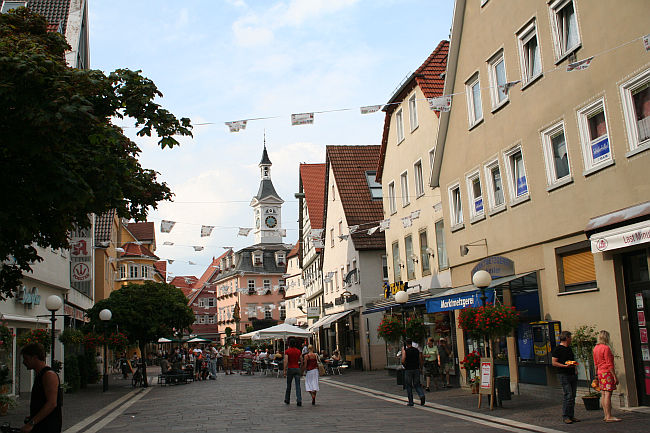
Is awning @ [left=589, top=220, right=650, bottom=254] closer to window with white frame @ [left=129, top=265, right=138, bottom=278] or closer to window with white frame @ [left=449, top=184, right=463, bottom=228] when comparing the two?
window with white frame @ [left=449, top=184, right=463, bottom=228]

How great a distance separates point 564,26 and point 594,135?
2.99 meters

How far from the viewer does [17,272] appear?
1421cm

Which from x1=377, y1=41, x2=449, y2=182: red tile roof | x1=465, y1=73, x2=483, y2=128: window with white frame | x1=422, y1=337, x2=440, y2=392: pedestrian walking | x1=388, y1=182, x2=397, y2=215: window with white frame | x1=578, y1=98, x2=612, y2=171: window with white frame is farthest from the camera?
x1=388, y1=182, x2=397, y2=215: window with white frame

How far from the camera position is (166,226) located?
28.4 metres

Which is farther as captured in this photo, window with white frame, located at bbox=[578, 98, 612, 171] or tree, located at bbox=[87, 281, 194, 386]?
tree, located at bbox=[87, 281, 194, 386]

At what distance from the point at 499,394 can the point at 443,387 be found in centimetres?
736

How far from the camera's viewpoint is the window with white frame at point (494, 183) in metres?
20.7

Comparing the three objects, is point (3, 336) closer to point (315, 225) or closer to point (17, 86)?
point (17, 86)

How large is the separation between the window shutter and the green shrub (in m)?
21.2

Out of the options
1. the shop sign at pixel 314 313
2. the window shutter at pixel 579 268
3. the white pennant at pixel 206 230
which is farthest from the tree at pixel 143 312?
the window shutter at pixel 579 268

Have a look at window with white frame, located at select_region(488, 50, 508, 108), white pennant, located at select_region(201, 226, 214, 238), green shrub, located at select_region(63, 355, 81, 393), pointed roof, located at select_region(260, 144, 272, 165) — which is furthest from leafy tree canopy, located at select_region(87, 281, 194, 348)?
pointed roof, located at select_region(260, 144, 272, 165)

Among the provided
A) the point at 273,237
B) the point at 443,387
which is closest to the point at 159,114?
the point at 443,387

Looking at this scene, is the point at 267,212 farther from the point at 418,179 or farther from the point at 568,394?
the point at 568,394

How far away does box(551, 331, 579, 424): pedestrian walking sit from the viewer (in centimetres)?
1277
